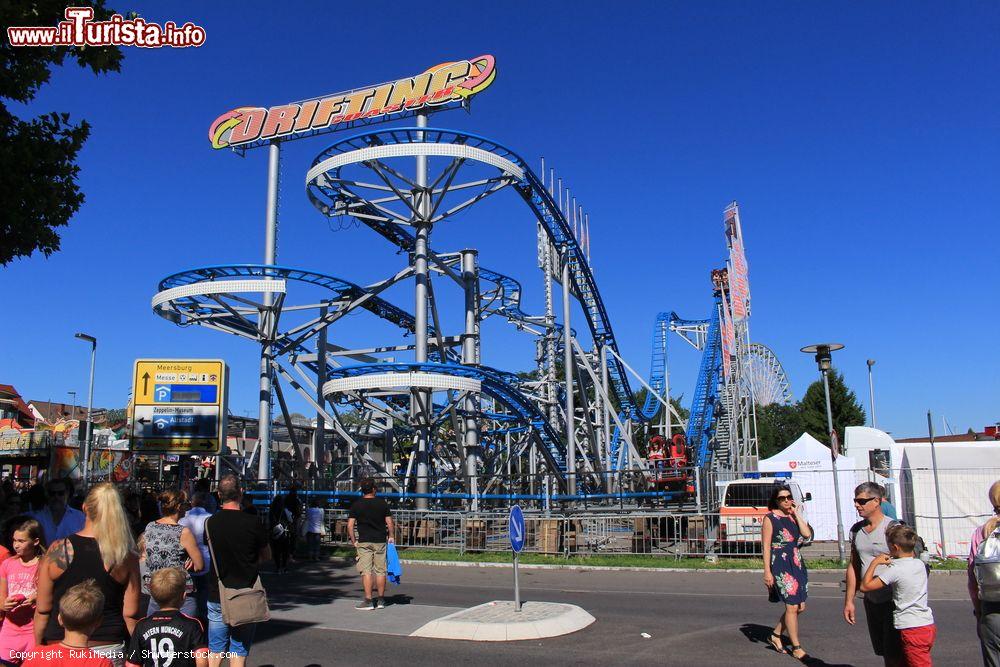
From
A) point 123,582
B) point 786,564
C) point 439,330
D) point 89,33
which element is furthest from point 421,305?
point 123,582

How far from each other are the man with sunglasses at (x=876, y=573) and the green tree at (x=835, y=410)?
51889 millimetres

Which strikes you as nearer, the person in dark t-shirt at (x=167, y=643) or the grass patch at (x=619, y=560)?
the person in dark t-shirt at (x=167, y=643)

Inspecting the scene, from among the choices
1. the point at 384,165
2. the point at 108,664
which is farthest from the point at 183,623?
the point at 384,165

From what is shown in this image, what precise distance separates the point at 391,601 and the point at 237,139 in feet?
75.6

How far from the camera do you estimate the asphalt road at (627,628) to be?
26.7 ft

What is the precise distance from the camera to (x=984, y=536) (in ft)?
17.6

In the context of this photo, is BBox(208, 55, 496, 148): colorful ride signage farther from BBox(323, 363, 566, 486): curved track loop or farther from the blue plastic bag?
the blue plastic bag

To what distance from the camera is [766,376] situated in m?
60.8

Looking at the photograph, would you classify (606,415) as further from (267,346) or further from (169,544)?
(169,544)

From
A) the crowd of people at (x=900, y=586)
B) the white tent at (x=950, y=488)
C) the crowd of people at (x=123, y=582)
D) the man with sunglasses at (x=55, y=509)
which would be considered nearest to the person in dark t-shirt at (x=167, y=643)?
the crowd of people at (x=123, y=582)

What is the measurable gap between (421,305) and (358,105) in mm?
8028

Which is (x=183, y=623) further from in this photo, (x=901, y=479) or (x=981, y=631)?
(x=901, y=479)

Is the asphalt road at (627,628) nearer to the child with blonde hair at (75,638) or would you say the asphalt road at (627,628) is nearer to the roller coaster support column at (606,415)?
the child with blonde hair at (75,638)

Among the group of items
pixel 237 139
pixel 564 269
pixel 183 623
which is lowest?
pixel 183 623
